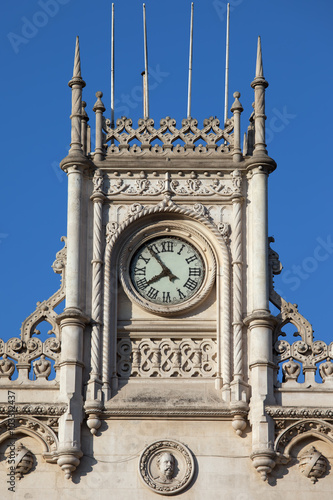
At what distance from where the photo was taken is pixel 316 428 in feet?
90.0

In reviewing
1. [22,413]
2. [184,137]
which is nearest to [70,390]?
[22,413]

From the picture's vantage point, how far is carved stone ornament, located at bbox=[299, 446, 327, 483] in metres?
27.1

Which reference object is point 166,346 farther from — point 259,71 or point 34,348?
point 259,71

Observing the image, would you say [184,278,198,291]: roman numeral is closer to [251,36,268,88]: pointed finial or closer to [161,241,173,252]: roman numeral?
[161,241,173,252]: roman numeral

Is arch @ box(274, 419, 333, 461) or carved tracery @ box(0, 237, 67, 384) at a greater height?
carved tracery @ box(0, 237, 67, 384)

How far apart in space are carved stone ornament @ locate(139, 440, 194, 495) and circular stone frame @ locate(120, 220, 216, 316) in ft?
7.35

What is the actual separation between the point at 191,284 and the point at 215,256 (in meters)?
0.60

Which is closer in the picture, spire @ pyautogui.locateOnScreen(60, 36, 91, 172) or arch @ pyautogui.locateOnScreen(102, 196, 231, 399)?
arch @ pyautogui.locateOnScreen(102, 196, 231, 399)

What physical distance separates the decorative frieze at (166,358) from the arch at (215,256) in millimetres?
179

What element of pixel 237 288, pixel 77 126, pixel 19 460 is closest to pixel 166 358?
pixel 237 288

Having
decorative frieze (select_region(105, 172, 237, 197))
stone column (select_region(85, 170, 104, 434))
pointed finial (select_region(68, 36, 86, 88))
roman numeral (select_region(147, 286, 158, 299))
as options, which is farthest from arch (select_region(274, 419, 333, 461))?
pointed finial (select_region(68, 36, 86, 88))

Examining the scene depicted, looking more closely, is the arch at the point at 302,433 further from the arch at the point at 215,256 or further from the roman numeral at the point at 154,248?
the roman numeral at the point at 154,248

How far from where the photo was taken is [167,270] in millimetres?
28516

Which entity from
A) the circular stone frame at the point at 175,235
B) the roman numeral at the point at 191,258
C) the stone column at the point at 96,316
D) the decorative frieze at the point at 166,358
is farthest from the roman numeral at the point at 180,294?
the stone column at the point at 96,316
